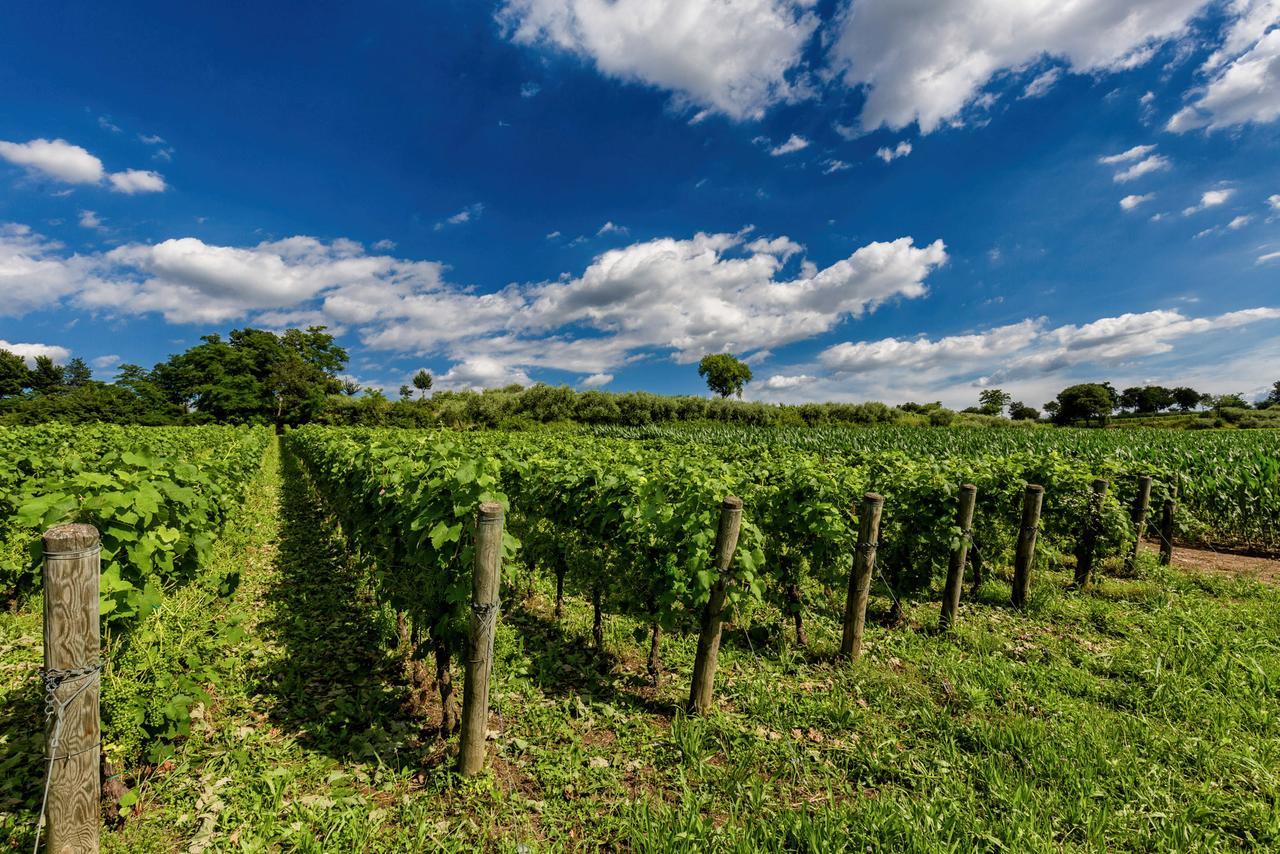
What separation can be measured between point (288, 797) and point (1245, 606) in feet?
37.6

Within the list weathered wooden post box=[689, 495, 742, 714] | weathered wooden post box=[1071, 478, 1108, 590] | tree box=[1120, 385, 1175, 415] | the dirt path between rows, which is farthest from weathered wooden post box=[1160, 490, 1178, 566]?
tree box=[1120, 385, 1175, 415]

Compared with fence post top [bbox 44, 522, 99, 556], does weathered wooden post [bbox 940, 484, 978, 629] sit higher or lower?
lower

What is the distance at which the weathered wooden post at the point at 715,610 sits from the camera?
4.25m

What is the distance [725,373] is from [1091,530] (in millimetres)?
90353

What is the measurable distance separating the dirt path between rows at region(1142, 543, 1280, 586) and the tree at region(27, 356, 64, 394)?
115 meters

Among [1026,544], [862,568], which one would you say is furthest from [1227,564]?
[862,568]

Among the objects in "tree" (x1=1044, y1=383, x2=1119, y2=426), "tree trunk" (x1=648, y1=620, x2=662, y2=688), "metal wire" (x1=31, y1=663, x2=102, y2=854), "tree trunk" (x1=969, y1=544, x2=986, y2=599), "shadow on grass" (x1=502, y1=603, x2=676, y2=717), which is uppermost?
"tree" (x1=1044, y1=383, x2=1119, y2=426)

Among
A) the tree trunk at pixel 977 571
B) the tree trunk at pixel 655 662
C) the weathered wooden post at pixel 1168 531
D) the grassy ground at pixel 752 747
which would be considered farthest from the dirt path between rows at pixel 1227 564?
the tree trunk at pixel 655 662

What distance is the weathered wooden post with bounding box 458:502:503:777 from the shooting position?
3.39 metres

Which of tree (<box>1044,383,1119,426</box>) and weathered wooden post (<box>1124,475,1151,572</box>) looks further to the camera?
tree (<box>1044,383,1119,426</box>)

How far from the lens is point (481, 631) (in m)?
3.47

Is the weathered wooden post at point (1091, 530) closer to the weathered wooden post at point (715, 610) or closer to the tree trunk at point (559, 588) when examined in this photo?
the weathered wooden post at point (715, 610)

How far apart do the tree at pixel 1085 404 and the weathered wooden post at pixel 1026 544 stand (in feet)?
372

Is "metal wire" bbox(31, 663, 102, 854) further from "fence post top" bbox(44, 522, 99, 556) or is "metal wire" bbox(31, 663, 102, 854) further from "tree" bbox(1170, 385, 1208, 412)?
"tree" bbox(1170, 385, 1208, 412)
